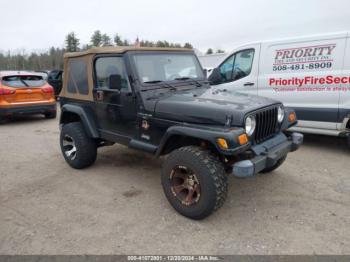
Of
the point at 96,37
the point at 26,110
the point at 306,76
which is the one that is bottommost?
the point at 26,110

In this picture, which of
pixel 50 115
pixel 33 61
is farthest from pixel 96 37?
pixel 50 115

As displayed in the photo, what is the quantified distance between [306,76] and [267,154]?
121 inches

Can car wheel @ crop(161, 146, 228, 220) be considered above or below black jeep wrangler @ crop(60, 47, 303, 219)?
below

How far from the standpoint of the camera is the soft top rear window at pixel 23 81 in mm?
8594

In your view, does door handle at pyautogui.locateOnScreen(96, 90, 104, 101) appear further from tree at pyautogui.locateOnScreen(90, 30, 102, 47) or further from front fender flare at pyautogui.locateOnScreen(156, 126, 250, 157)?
tree at pyautogui.locateOnScreen(90, 30, 102, 47)

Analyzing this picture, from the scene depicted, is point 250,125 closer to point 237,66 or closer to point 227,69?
point 237,66

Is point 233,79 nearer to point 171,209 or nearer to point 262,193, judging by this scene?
A: point 262,193

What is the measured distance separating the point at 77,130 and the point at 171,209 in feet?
6.98

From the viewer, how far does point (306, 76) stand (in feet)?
18.2

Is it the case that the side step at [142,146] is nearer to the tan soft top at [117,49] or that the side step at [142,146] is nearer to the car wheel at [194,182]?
the car wheel at [194,182]

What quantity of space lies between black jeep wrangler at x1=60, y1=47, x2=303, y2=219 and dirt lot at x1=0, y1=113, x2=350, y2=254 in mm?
350

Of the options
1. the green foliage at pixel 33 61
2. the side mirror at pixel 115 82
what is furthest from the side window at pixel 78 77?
the green foliage at pixel 33 61

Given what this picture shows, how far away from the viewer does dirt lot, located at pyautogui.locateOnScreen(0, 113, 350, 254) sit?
287 cm

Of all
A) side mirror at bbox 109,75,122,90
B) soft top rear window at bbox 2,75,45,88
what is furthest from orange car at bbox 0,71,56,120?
A: side mirror at bbox 109,75,122,90
